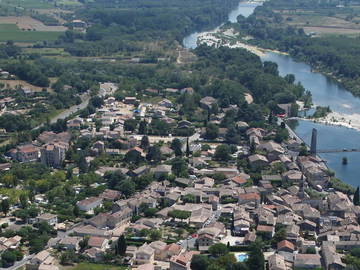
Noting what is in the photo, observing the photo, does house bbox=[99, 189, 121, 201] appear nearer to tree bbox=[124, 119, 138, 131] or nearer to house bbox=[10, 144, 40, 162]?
house bbox=[10, 144, 40, 162]

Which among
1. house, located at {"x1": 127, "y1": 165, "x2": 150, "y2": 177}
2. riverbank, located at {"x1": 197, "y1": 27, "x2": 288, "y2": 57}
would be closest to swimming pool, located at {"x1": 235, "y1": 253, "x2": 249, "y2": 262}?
house, located at {"x1": 127, "y1": 165, "x2": 150, "y2": 177}

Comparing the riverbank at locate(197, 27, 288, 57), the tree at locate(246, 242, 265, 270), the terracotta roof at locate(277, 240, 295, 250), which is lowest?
the riverbank at locate(197, 27, 288, 57)

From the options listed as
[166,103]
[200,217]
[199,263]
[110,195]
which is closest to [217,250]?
[199,263]

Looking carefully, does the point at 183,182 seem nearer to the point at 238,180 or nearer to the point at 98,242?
the point at 238,180

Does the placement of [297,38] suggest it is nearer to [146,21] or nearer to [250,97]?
[146,21]

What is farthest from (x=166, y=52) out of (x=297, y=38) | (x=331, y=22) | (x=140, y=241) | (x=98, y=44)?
(x=140, y=241)

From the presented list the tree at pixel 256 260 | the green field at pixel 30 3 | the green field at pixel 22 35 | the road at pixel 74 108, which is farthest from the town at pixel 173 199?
the green field at pixel 30 3
